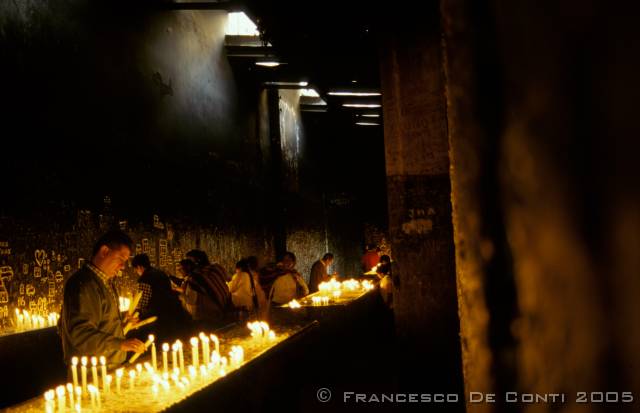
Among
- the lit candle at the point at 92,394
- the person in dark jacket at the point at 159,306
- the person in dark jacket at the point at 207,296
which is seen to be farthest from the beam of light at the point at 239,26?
the lit candle at the point at 92,394

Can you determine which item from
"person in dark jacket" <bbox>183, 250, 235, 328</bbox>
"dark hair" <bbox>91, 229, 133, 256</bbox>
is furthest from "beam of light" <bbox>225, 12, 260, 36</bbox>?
"dark hair" <bbox>91, 229, 133, 256</bbox>

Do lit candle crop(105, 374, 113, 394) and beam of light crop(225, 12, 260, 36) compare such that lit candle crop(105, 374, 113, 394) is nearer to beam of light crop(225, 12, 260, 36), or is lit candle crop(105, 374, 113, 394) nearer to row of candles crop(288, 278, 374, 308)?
row of candles crop(288, 278, 374, 308)

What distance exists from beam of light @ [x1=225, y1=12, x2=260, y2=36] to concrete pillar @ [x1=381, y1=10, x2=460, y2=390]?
29.1 ft

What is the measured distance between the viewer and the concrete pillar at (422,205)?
20.8 ft

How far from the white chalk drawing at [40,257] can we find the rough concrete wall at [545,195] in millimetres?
7230

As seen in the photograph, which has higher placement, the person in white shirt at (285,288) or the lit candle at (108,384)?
the lit candle at (108,384)

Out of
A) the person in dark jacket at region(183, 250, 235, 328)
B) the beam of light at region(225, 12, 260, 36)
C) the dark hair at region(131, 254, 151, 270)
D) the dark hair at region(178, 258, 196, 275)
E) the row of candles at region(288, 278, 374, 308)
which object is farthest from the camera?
the beam of light at region(225, 12, 260, 36)

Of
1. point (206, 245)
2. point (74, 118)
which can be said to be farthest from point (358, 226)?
point (74, 118)

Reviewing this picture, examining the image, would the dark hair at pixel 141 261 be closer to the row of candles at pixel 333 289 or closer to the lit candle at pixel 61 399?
the row of candles at pixel 333 289

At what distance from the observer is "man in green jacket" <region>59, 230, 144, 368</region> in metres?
4.30

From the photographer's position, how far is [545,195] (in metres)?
0.86

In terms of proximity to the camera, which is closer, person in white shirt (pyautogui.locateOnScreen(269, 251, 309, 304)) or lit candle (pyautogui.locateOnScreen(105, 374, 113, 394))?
lit candle (pyautogui.locateOnScreen(105, 374, 113, 394))

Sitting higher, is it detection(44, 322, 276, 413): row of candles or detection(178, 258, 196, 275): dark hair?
detection(178, 258, 196, 275): dark hair

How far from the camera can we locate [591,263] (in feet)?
2.72
